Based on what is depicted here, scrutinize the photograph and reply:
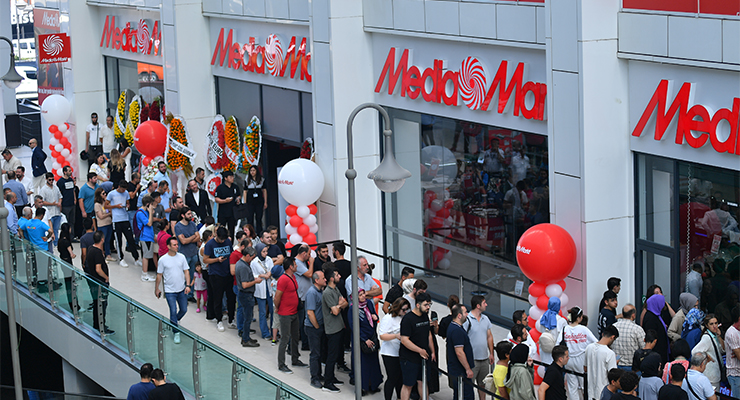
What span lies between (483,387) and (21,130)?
2802 centimetres

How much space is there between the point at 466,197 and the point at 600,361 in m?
5.66

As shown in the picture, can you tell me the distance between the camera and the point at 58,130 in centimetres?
2669

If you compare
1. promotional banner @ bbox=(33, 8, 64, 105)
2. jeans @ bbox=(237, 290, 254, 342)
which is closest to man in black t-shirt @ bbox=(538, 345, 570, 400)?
jeans @ bbox=(237, 290, 254, 342)

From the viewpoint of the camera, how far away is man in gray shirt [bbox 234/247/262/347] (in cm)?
1316

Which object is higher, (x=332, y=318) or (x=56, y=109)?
(x=56, y=109)

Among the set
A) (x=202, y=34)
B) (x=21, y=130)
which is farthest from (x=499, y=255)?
(x=21, y=130)

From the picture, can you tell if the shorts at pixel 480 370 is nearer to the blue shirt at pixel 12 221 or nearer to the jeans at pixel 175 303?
the jeans at pixel 175 303

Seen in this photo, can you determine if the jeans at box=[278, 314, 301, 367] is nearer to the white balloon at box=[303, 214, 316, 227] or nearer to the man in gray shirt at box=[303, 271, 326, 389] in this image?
the man in gray shirt at box=[303, 271, 326, 389]

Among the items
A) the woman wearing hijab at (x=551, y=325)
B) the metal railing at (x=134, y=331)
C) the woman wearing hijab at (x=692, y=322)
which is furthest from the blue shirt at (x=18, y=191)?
the woman wearing hijab at (x=692, y=322)

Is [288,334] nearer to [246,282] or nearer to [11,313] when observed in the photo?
[246,282]

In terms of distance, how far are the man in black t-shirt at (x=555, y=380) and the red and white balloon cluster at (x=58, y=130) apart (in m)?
19.7

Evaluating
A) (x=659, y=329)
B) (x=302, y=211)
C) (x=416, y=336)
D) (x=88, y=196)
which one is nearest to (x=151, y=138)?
(x=88, y=196)

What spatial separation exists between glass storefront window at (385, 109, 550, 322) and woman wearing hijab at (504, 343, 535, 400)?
13.4ft

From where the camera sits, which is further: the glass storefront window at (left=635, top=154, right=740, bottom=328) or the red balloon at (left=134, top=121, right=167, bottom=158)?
the red balloon at (left=134, top=121, right=167, bottom=158)
